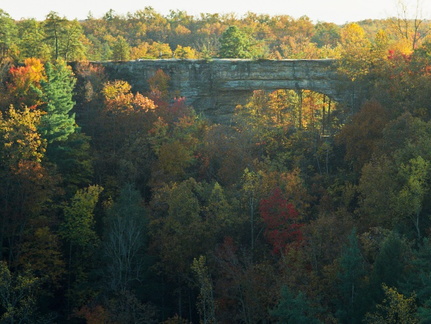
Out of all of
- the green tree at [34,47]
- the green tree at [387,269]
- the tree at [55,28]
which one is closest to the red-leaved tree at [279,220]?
the green tree at [387,269]

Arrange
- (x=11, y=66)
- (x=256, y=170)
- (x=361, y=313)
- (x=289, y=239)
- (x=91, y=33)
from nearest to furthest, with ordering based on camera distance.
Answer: (x=361, y=313)
(x=289, y=239)
(x=256, y=170)
(x=11, y=66)
(x=91, y=33)

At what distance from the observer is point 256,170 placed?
38.0m

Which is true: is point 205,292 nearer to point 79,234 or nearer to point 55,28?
point 79,234

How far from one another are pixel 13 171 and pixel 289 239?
15593 mm

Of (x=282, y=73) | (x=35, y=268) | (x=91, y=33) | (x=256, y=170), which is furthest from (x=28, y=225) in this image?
(x=91, y=33)

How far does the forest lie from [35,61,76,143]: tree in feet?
0.44

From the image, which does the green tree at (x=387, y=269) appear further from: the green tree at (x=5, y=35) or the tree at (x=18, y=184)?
the green tree at (x=5, y=35)

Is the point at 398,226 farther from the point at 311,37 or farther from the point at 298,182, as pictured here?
the point at 311,37

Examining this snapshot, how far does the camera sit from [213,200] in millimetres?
34094

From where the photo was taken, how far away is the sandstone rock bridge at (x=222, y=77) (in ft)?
156

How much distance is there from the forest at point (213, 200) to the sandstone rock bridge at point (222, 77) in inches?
40.0

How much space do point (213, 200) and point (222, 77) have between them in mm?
17312

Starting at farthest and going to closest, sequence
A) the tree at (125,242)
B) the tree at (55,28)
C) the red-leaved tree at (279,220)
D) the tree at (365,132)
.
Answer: the tree at (55,28)
the tree at (365,132)
the red-leaved tree at (279,220)
the tree at (125,242)

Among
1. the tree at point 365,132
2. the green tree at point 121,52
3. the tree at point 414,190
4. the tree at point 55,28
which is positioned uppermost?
the tree at point 55,28
